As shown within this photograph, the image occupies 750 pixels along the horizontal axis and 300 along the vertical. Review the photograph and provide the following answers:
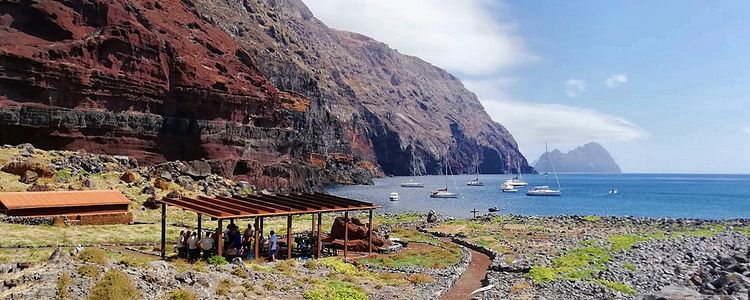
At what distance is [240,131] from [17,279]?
297 feet

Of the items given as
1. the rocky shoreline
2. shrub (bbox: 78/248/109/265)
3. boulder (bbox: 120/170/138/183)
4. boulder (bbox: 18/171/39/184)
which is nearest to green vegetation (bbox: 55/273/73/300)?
shrub (bbox: 78/248/109/265)

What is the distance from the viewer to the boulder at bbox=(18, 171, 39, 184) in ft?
173

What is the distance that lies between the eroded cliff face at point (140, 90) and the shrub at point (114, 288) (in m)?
71.1

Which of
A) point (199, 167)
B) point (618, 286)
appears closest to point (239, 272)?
point (618, 286)

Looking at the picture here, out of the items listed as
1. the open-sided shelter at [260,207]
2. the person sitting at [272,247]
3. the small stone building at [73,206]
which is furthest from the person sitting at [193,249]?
the small stone building at [73,206]

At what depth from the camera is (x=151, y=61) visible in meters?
95.9

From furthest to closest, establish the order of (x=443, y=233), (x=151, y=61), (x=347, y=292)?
(x=151, y=61), (x=443, y=233), (x=347, y=292)

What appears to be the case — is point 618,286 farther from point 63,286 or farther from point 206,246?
point 63,286

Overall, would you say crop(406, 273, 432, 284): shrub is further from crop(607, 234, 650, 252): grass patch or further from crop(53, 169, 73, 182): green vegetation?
crop(53, 169, 73, 182): green vegetation

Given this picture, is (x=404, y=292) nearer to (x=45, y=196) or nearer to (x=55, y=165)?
(x=45, y=196)

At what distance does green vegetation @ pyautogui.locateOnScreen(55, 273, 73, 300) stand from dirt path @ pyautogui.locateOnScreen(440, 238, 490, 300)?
49.1 ft

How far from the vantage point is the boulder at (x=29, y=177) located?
52.7 m

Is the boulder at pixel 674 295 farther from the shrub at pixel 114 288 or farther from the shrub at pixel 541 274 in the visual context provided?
the shrub at pixel 114 288

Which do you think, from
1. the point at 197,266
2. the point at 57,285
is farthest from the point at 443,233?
the point at 57,285
